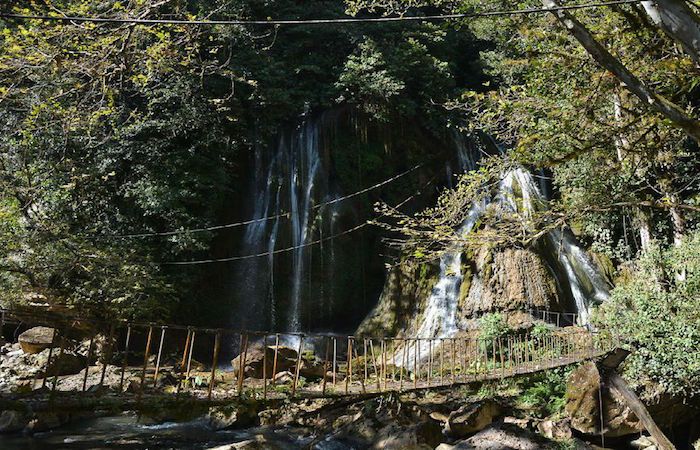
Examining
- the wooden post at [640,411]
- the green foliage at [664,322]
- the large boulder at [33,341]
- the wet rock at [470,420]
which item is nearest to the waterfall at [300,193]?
the large boulder at [33,341]

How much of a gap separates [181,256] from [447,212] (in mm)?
9316

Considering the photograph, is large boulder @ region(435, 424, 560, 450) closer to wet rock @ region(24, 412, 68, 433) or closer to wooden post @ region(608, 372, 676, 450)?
wooden post @ region(608, 372, 676, 450)

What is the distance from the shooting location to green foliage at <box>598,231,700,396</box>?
8.41 metres

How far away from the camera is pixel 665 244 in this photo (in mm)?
12570

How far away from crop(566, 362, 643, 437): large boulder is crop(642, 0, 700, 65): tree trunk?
5.73 m

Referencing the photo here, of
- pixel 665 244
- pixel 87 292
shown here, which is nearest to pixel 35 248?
pixel 87 292

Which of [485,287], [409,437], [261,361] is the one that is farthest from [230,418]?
[485,287]

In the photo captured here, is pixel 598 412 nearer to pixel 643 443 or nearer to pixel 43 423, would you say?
pixel 643 443

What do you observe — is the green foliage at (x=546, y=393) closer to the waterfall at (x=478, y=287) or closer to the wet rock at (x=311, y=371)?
the waterfall at (x=478, y=287)

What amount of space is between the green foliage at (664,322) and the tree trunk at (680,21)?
6.30 m

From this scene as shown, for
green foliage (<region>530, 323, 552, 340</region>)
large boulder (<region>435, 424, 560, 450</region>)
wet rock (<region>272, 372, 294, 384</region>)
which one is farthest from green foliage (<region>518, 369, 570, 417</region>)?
wet rock (<region>272, 372, 294, 384</region>)

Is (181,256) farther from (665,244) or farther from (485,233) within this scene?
(665,244)

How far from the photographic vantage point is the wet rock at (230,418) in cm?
915

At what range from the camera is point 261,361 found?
1094cm
